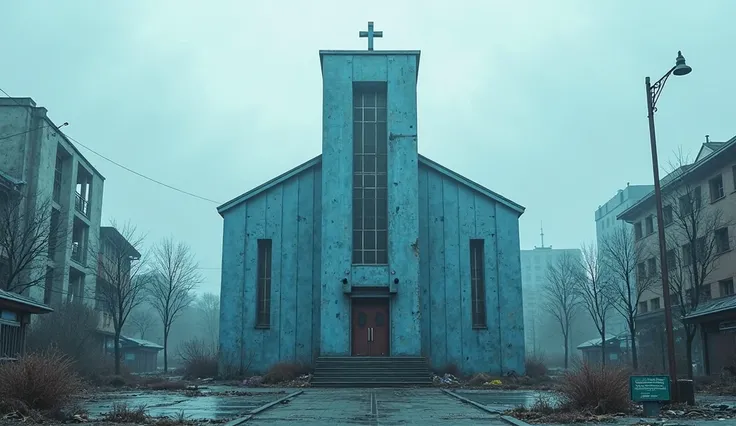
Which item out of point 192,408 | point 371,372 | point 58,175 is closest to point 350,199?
point 371,372

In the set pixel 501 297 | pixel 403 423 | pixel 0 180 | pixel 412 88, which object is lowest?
pixel 403 423

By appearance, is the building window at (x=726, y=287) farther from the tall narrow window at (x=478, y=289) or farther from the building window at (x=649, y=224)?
the tall narrow window at (x=478, y=289)

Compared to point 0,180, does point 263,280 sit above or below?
below

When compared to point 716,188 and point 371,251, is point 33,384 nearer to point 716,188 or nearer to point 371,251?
point 371,251

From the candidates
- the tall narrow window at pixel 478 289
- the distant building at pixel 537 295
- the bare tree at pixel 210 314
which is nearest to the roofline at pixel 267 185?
the tall narrow window at pixel 478 289

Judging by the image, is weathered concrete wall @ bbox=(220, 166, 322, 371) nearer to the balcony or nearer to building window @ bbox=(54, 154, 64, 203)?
building window @ bbox=(54, 154, 64, 203)

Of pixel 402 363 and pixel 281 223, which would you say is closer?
pixel 402 363

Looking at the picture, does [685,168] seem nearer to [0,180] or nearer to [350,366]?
[350,366]

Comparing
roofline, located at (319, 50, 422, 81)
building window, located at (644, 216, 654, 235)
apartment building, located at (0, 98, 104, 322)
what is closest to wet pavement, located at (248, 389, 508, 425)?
roofline, located at (319, 50, 422, 81)

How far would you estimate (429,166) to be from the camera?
4091 centimetres

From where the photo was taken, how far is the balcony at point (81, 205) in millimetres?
55094

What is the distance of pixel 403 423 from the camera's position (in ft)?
49.0

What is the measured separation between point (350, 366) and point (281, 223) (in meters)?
9.26

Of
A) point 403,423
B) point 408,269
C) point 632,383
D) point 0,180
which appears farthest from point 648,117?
point 0,180
